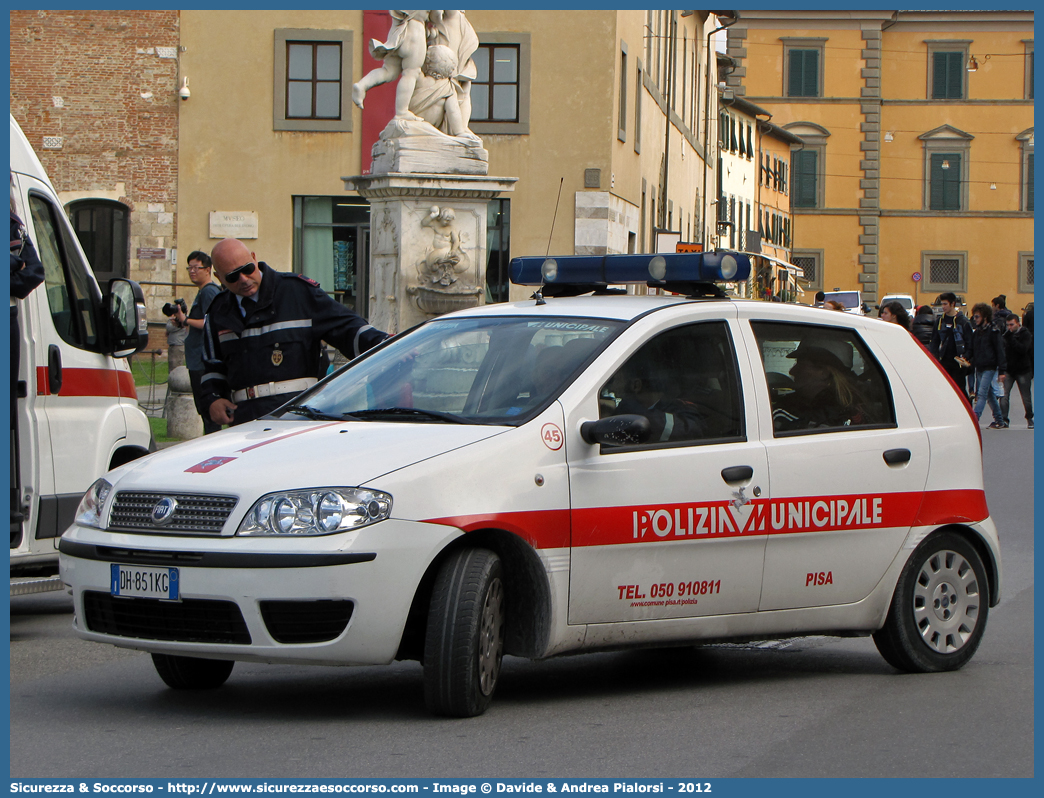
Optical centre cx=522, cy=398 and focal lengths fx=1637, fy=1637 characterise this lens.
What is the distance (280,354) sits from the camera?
8.07m

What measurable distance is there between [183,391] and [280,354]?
8.85m

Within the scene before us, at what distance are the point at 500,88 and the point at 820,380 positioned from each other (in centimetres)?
2735

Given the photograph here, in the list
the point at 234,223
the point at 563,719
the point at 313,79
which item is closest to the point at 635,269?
the point at 563,719

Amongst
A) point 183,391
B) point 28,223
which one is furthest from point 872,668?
point 183,391

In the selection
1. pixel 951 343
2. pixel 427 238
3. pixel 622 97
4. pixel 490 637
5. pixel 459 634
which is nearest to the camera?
pixel 459 634

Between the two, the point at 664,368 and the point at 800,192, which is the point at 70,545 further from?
the point at 800,192

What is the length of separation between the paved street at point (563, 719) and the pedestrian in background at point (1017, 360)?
1690 centimetres

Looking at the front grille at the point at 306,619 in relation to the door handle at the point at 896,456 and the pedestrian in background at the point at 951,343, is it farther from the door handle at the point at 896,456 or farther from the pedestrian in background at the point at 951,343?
the pedestrian in background at the point at 951,343

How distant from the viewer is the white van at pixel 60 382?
7.66 meters

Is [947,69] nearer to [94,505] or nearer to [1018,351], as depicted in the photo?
[1018,351]

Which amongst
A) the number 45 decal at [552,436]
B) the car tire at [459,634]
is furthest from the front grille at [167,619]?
the number 45 decal at [552,436]

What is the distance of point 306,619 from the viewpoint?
216 inches

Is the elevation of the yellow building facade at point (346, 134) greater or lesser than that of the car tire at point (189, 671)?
greater

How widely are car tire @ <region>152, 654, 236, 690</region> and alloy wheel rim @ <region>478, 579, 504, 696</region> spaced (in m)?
1.16
